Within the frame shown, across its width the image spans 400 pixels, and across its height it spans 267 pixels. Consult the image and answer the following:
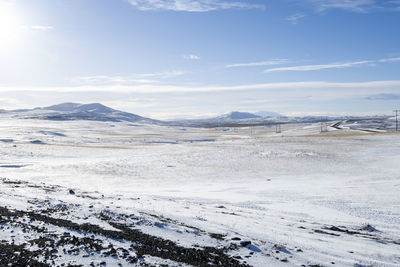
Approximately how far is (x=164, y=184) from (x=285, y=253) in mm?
15454

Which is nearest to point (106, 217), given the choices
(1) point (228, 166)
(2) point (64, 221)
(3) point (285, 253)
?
(2) point (64, 221)

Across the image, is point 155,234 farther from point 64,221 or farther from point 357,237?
point 357,237

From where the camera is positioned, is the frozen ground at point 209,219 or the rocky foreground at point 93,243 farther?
the frozen ground at point 209,219

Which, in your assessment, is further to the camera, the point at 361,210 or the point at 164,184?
the point at 164,184

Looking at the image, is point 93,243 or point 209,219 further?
point 209,219

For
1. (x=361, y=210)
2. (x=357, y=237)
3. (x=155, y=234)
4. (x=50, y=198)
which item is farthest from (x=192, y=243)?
(x=361, y=210)

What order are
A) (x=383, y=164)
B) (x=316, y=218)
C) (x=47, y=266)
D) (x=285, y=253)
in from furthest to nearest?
(x=383, y=164)
(x=316, y=218)
(x=285, y=253)
(x=47, y=266)

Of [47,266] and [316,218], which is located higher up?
[47,266]

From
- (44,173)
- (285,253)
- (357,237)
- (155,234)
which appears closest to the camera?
(285,253)

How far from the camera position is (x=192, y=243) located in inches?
354

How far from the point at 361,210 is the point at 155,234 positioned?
1087cm

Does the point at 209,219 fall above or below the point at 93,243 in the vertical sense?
below

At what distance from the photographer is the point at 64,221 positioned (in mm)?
10266

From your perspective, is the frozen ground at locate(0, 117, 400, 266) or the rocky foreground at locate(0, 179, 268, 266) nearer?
the rocky foreground at locate(0, 179, 268, 266)
